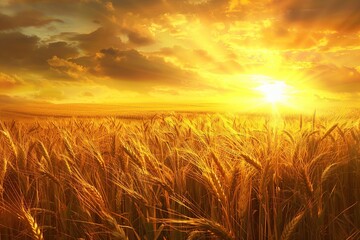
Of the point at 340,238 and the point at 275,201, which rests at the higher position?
the point at 275,201

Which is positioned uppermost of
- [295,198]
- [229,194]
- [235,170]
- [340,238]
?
[235,170]

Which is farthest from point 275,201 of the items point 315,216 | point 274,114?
point 274,114

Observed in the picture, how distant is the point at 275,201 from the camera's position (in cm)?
234

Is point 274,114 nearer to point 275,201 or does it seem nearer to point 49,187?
point 275,201

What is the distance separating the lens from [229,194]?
75.5 inches

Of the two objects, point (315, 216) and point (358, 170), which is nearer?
point (315, 216)

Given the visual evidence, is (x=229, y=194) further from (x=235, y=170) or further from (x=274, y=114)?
(x=274, y=114)

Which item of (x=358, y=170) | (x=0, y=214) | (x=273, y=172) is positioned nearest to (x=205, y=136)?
(x=273, y=172)

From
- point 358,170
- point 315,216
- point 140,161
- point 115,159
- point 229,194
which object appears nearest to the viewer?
point 229,194

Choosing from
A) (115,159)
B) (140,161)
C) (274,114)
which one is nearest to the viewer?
(140,161)

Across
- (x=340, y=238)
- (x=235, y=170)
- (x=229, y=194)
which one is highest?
(x=235, y=170)

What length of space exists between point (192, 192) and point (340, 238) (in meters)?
1.08

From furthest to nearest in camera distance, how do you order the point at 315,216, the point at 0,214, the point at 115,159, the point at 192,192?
1. the point at 115,159
2. the point at 192,192
3. the point at 0,214
4. the point at 315,216

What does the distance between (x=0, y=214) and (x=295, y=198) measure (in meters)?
2.13
